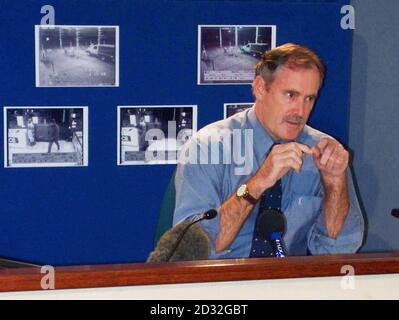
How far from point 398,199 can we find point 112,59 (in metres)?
1.31

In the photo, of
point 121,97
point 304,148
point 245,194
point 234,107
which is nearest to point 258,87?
point 234,107

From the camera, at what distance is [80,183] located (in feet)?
10.2

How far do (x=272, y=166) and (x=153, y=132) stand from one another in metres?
0.51

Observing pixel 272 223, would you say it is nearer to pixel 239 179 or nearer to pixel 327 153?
pixel 239 179

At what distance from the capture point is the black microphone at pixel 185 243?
3.05 meters

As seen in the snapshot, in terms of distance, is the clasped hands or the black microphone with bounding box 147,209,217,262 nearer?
the black microphone with bounding box 147,209,217,262

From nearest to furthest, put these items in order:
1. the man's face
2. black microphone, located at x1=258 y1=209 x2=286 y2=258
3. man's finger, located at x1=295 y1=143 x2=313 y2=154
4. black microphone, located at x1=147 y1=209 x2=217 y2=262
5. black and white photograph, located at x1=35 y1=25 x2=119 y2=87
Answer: black microphone, located at x1=258 y1=209 x2=286 y2=258
black and white photograph, located at x1=35 y1=25 x2=119 y2=87
black microphone, located at x1=147 y1=209 x2=217 y2=262
the man's face
man's finger, located at x1=295 y1=143 x2=313 y2=154

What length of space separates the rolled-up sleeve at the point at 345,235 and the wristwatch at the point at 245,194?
11.3 inches

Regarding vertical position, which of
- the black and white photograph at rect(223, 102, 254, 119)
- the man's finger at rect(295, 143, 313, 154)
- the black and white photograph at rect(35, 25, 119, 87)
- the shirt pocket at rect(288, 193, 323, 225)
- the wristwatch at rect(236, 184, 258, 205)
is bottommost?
the shirt pocket at rect(288, 193, 323, 225)

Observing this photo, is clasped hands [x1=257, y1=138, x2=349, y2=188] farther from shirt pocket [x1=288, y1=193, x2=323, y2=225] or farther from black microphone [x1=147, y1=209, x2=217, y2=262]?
black microphone [x1=147, y1=209, x2=217, y2=262]

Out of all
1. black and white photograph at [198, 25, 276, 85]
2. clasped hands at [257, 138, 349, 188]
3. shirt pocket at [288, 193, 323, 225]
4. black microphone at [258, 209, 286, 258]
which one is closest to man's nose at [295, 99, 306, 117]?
clasped hands at [257, 138, 349, 188]

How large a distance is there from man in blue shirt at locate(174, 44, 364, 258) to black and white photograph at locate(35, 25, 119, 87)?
0.44 metres

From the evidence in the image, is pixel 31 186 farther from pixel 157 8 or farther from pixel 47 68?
pixel 157 8

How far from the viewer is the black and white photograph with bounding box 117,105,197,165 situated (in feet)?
10.1
